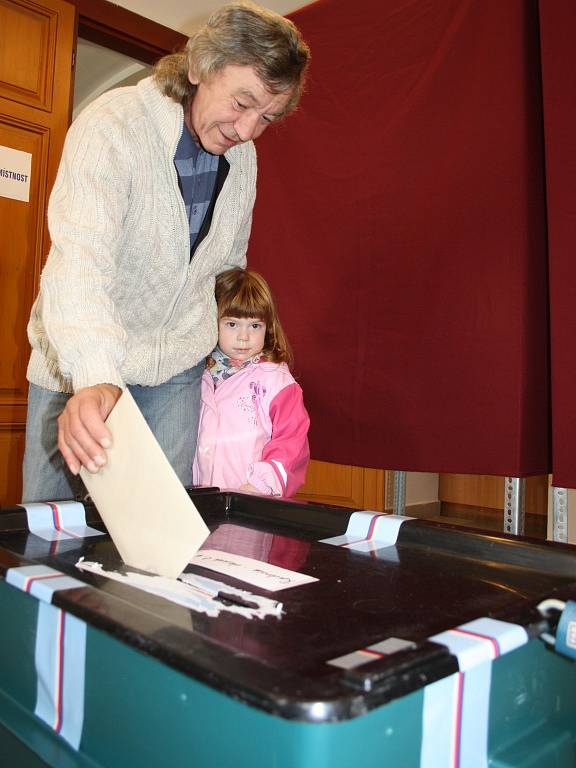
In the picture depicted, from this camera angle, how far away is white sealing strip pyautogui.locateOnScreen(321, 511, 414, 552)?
0.98m

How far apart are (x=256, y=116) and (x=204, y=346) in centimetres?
46

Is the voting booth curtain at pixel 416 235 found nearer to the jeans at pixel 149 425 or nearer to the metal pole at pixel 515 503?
the metal pole at pixel 515 503

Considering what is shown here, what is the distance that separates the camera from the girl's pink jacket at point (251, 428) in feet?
5.58

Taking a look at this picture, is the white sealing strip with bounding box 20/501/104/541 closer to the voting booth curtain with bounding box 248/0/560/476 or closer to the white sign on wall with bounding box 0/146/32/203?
the voting booth curtain with bounding box 248/0/560/476

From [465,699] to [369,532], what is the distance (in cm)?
48

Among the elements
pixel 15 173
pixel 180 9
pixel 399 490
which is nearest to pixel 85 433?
pixel 399 490

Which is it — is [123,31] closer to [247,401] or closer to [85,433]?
[247,401]

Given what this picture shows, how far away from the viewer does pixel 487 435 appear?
1.71 m

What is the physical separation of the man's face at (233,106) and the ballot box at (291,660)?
0.69 m

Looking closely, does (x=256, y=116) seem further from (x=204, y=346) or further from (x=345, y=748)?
(x=345, y=748)

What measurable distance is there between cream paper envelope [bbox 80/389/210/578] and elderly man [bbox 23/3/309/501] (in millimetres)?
118

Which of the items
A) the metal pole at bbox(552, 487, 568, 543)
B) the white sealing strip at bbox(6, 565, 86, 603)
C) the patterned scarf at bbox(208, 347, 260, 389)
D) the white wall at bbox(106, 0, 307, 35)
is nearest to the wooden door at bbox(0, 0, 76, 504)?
the white wall at bbox(106, 0, 307, 35)

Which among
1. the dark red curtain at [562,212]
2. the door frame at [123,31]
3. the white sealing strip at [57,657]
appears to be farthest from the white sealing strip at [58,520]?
the door frame at [123,31]

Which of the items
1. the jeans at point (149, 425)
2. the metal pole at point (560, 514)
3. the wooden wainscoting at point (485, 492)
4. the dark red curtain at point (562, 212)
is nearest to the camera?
the jeans at point (149, 425)
